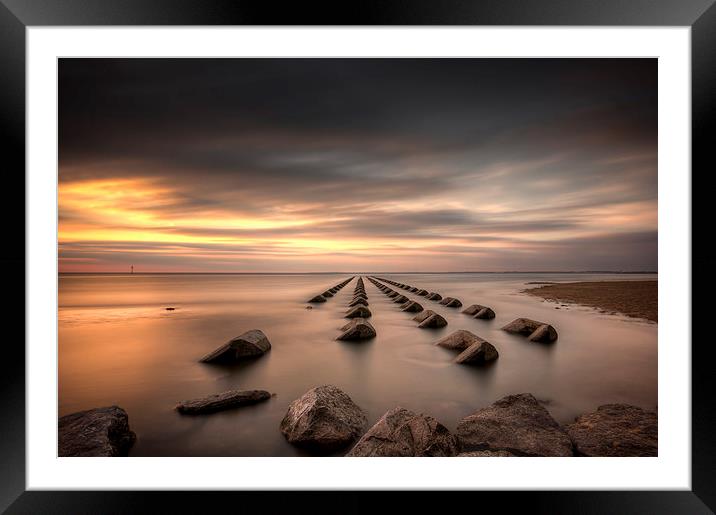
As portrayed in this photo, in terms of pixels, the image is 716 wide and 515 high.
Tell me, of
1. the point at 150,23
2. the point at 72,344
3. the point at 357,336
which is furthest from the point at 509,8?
the point at 72,344

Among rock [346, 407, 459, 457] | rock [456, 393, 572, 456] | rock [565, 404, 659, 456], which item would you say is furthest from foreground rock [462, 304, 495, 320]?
rock [346, 407, 459, 457]

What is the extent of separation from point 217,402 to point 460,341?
3.47m

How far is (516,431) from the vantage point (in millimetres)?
2264

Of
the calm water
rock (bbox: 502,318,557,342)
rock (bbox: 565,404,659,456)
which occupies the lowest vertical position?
the calm water

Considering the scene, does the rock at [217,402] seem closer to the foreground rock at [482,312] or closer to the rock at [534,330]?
the rock at [534,330]

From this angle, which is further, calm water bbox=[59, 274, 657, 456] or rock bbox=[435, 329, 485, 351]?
rock bbox=[435, 329, 485, 351]

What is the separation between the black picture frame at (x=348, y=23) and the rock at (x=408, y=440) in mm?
312

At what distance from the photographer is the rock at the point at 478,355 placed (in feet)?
14.4

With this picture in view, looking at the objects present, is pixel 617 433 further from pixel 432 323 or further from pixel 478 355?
pixel 432 323

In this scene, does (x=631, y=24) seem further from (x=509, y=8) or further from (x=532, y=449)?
(x=532, y=449)

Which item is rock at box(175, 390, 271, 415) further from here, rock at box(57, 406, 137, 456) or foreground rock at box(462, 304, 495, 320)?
foreground rock at box(462, 304, 495, 320)

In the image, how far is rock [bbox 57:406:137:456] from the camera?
7.18 ft

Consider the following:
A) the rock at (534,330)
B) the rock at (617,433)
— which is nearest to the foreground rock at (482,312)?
the rock at (534,330)

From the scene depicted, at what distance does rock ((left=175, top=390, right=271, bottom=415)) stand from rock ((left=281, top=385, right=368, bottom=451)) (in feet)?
2.41
